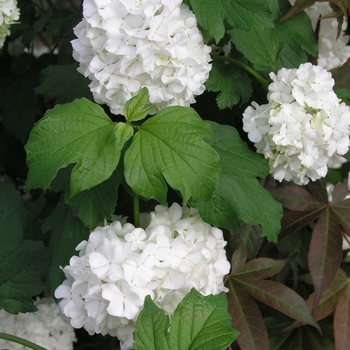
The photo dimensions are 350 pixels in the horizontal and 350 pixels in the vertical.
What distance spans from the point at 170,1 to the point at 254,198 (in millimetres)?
489

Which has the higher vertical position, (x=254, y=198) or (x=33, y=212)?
(x=254, y=198)

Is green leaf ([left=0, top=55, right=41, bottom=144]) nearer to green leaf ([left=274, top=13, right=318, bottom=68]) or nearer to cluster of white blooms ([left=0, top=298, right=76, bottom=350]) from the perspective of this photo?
cluster of white blooms ([left=0, top=298, right=76, bottom=350])

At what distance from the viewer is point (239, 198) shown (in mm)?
1279

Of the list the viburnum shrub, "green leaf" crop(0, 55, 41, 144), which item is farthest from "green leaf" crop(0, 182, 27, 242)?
"green leaf" crop(0, 55, 41, 144)

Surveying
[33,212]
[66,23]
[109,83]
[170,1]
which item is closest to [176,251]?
[109,83]

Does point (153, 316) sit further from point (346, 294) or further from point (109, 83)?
point (346, 294)

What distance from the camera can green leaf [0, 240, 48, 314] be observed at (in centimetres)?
149

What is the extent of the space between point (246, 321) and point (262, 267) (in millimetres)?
151

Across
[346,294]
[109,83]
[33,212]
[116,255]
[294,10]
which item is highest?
[109,83]

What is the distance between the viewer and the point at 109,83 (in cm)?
121

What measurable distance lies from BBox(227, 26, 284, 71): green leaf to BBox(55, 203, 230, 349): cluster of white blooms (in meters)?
0.46

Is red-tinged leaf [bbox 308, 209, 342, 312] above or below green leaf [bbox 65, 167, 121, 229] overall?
below

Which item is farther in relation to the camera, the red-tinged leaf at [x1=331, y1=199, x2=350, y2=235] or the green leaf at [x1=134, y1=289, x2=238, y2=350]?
the red-tinged leaf at [x1=331, y1=199, x2=350, y2=235]

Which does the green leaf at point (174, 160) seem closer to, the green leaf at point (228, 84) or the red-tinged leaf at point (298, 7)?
the green leaf at point (228, 84)
